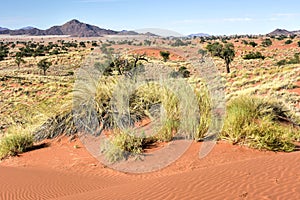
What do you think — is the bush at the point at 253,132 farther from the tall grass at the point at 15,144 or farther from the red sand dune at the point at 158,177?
the tall grass at the point at 15,144

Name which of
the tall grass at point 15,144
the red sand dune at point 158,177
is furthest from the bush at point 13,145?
the red sand dune at point 158,177

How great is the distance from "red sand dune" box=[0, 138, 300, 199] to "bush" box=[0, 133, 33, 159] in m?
0.29

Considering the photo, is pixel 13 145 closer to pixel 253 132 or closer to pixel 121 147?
pixel 121 147

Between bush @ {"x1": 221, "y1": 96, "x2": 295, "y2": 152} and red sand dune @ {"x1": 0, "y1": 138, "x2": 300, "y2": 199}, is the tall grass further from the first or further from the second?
bush @ {"x1": 221, "y1": 96, "x2": 295, "y2": 152}

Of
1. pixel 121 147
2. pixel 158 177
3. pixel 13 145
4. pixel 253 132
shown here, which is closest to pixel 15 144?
pixel 13 145

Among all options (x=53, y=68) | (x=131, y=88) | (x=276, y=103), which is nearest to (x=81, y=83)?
(x=131, y=88)

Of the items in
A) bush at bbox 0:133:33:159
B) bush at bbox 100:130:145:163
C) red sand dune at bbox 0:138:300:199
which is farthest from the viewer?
bush at bbox 0:133:33:159

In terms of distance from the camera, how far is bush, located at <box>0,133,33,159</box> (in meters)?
11.2

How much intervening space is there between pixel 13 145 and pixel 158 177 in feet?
16.5

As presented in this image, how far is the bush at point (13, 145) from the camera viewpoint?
11.2m

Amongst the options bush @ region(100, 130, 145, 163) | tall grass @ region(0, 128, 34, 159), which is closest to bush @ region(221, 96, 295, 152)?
bush @ region(100, 130, 145, 163)

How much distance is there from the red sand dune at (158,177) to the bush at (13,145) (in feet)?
0.97

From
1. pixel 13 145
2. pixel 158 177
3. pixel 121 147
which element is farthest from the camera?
pixel 13 145

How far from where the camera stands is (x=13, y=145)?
11.3 meters
